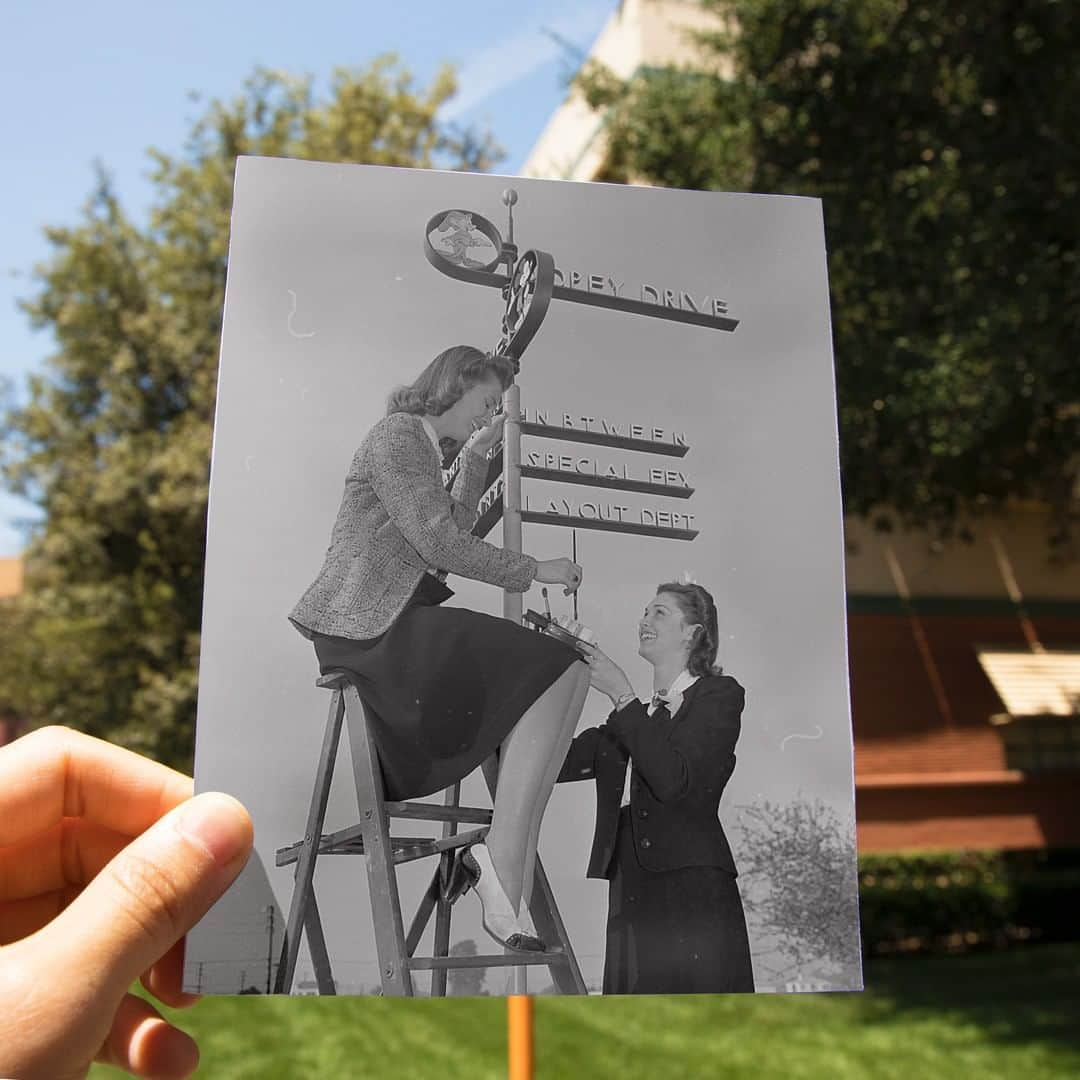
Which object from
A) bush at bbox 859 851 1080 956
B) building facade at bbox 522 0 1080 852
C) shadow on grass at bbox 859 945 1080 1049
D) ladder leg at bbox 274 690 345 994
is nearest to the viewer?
ladder leg at bbox 274 690 345 994

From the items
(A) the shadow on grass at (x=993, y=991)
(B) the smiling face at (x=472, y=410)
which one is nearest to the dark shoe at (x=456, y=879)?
(B) the smiling face at (x=472, y=410)

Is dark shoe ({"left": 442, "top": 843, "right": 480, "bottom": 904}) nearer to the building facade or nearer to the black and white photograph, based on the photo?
the black and white photograph

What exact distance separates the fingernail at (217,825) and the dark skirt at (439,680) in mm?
237

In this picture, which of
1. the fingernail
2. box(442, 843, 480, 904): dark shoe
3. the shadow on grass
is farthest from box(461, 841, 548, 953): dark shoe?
the shadow on grass

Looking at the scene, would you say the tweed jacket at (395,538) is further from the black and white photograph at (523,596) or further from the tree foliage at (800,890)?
the tree foliage at (800,890)

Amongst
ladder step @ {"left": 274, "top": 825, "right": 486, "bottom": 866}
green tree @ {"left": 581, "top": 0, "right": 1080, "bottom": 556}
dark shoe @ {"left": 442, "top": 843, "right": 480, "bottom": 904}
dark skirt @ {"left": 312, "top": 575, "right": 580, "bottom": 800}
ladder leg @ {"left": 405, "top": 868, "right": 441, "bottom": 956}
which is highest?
green tree @ {"left": 581, "top": 0, "right": 1080, "bottom": 556}

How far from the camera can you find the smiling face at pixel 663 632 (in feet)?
6.06

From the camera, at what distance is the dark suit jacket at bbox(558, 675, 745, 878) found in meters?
1.81

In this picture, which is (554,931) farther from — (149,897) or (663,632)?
(149,897)

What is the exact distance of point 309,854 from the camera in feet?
5.50

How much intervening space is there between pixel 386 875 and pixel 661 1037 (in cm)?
724

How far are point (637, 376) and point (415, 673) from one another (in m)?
0.64

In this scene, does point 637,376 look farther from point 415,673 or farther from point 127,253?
point 127,253

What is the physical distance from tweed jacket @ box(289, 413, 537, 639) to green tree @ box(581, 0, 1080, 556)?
23.4 ft
